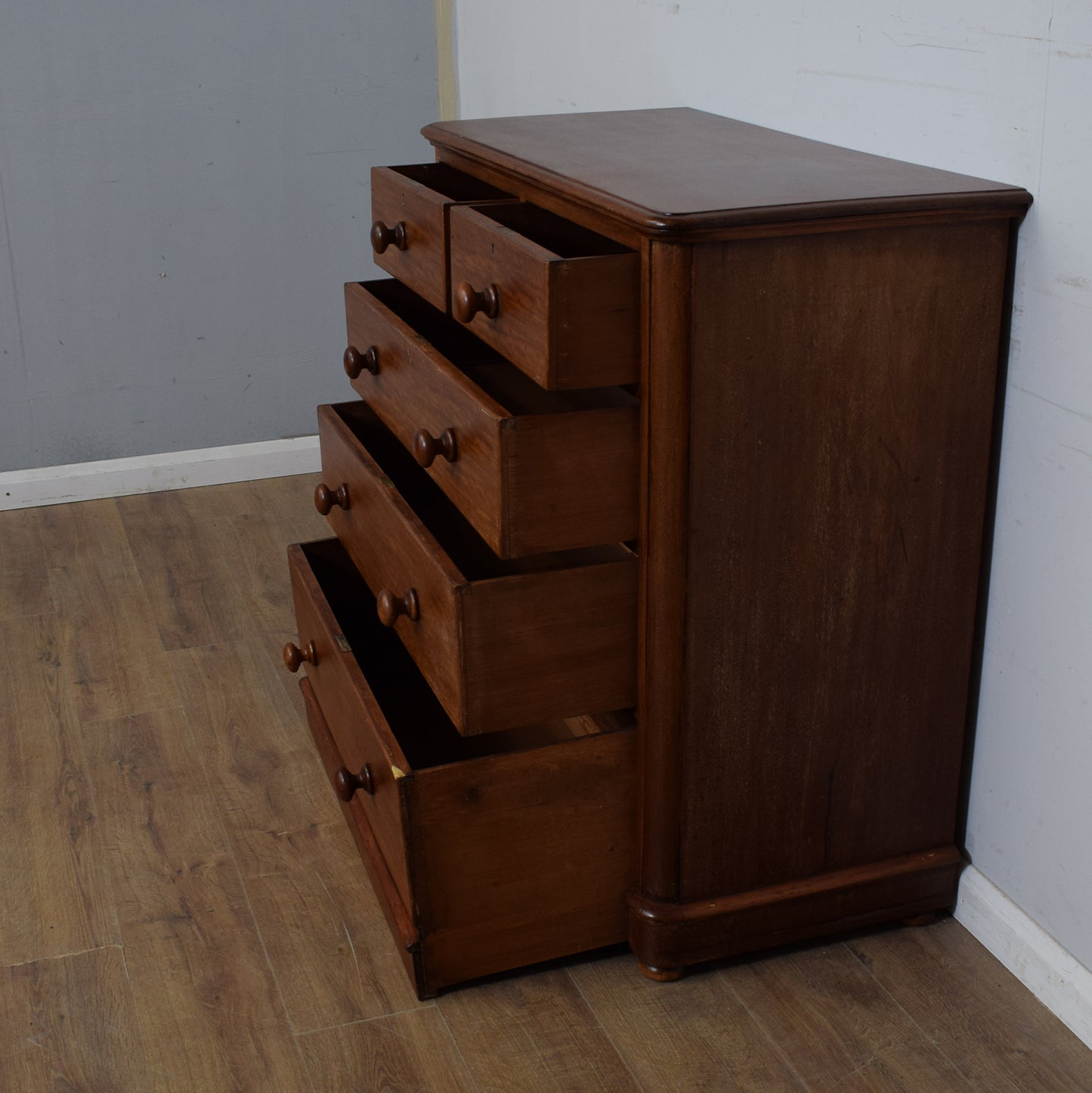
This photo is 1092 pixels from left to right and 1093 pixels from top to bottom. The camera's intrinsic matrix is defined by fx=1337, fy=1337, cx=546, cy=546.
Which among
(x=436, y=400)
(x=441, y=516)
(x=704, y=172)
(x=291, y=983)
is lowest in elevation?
(x=291, y=983)

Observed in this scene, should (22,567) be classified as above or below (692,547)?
below

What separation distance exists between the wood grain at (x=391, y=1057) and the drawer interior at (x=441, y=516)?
517 mm

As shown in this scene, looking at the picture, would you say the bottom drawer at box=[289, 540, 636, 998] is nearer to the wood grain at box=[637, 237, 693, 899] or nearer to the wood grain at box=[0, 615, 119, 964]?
the wood grain at box=[637, 237, 693, 899]

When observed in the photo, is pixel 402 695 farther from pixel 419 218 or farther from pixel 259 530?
pixel 259 530

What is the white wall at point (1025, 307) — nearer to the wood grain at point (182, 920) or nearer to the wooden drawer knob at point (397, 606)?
the wooden drawer knob at point (397, 606)

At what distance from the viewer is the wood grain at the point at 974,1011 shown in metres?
1.31

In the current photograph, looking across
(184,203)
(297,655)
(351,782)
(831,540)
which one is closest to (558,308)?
(831,540)

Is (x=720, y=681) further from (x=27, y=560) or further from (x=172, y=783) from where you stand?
(x=27, y=560)

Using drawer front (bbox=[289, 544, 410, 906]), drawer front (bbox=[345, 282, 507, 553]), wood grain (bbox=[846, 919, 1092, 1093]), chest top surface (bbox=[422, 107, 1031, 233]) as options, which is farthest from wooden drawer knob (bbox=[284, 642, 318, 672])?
wood grain (bbox=[846, 919, 1092, 1093])

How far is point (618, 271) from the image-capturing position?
1186 mm

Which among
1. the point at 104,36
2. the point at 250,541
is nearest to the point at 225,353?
the point at 250,541

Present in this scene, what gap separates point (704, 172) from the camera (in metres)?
1.34

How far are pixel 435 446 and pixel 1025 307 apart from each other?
60 cm

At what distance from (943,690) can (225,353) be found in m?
1.87
